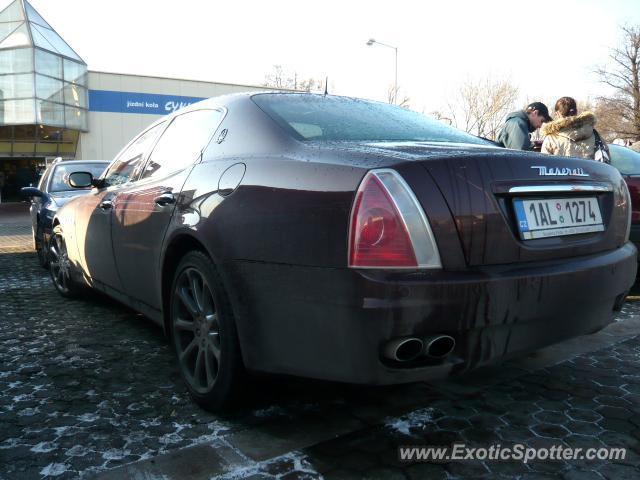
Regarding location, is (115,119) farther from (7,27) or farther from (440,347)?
(440,347)

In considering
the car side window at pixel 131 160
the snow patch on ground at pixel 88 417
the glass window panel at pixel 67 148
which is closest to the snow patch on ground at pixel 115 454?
the snow patch on ground at pixel 88 417

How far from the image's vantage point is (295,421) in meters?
2.60

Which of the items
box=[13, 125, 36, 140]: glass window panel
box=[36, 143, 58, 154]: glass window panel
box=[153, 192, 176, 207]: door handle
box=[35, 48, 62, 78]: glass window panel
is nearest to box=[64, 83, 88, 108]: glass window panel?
box=[35, 48, 62, 78]: glass window panel

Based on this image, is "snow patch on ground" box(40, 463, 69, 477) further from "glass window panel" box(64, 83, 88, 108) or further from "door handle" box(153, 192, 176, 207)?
"glass window panel" box(64, 83, 88, 108)

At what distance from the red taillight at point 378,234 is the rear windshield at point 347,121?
2.09 feet

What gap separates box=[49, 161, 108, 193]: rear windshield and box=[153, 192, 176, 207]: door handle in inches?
203

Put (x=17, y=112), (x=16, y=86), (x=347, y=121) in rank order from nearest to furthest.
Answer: (x=347, y=121) < (x=16, y=86) < (x=17, y=112)

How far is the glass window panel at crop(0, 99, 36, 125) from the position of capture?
2323 cm

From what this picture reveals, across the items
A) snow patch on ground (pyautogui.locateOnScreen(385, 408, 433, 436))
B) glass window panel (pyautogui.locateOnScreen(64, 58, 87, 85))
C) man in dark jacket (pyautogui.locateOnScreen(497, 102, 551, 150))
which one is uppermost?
glass window panel (pyautogui.locateOnScreen(64, 58, 87, 85))

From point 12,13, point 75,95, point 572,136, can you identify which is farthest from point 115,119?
point 572,136

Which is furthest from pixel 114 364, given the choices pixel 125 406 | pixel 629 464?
pixel 629 464

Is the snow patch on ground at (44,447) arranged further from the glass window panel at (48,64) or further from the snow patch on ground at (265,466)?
the glass window panel at (48,64)

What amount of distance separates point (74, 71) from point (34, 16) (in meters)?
3.00

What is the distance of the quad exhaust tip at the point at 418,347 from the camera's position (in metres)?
1.92
